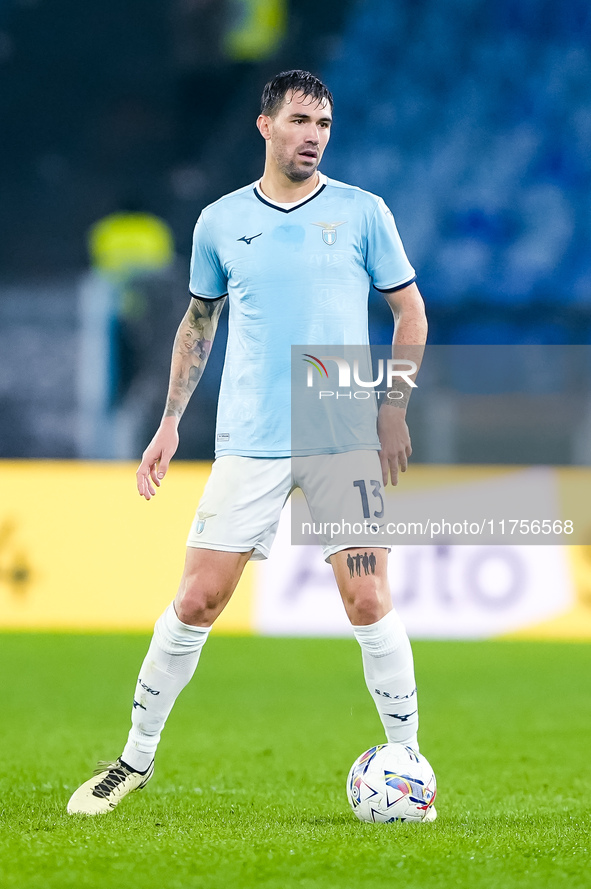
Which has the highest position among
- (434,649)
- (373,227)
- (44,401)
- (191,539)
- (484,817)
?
(373,227)

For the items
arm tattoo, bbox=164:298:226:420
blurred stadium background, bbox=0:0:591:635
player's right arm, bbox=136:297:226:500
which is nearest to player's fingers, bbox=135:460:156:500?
player's right arm, bbox=136:297:226:500

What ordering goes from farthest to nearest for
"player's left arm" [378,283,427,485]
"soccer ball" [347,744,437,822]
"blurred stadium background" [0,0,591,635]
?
"blurred stadium background" [0,0,591,635]
"player's left arm" [378,283,427,485]
"soccer ball" [347,744,437,822]

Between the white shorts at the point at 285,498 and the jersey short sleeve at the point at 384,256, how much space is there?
0.54 meters

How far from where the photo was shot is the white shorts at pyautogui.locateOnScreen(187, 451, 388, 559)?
133 inches

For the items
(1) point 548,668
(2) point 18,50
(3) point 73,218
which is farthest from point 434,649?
(2) point 18,50

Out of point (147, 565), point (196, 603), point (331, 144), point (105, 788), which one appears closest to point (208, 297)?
point (196, 603)

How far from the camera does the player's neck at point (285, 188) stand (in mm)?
3521

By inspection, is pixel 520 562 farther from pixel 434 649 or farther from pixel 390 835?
pixel 390 835

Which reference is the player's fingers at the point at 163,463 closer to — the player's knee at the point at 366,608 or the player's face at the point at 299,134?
the player's knee at the point at 366,608

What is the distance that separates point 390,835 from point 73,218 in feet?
40.5

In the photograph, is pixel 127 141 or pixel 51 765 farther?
pixel 127 141

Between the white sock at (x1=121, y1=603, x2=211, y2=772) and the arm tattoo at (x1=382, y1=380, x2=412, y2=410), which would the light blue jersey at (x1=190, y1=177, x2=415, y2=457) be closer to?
the arm tattoo at (x1=382, y1=380, x2=412, y2=410)

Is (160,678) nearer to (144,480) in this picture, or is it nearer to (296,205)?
(144,480)

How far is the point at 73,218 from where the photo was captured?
47.4ft
